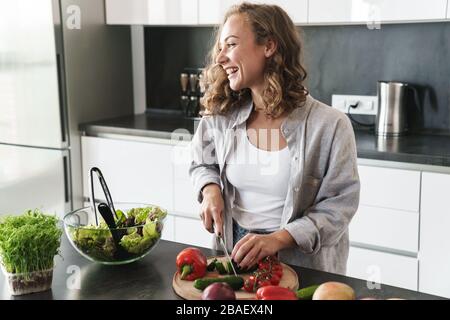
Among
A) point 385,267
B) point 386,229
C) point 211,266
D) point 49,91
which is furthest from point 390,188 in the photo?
point 49,91

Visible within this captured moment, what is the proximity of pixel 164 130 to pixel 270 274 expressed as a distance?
1.79 m

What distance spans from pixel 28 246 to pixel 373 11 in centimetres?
180

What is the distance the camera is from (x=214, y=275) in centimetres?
131

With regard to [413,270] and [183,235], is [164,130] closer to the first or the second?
[183,235]

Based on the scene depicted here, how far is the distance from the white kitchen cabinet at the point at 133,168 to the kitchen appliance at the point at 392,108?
99 cm

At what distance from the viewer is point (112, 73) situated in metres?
3.36

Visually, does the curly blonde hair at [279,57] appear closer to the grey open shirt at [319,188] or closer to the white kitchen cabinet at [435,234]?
the grey open shirt at [319,188]

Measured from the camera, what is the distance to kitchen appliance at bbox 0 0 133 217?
3.02 meters

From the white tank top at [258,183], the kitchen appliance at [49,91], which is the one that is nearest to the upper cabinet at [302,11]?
the kitchen appliance at [49,91]

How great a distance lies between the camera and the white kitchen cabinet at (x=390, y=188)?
7.59 ft

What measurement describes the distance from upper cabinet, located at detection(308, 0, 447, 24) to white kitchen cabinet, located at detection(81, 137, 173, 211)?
0.93m

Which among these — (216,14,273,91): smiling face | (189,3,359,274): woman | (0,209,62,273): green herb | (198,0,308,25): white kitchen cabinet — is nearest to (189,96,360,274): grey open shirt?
(189,3,359,274): woman

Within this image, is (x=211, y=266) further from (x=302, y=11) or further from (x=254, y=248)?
(x=302, y=11)
